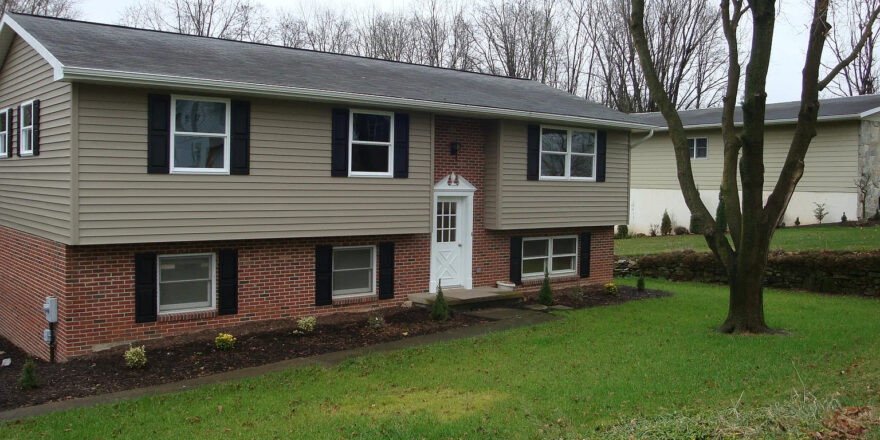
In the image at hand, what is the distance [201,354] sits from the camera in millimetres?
10805

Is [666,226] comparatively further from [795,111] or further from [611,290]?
[611,290]

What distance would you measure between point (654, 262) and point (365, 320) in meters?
11.2

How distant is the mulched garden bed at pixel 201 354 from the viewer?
31.0ft

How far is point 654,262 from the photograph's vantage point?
21109 mm

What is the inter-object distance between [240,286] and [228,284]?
234mm

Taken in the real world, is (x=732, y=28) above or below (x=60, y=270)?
above

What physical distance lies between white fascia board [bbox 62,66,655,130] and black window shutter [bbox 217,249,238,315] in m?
2.81

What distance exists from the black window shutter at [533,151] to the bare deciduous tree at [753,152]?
3826 mm

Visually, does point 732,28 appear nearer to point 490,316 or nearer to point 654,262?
Answer: point 490,316

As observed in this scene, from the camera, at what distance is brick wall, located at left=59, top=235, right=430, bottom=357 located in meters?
10.9

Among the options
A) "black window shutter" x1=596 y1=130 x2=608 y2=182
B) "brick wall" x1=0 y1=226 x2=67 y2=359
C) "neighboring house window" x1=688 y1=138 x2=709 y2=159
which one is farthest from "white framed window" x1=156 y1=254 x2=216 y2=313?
"neighboring house window" x1=688 y1=138 x2=709 y2=159

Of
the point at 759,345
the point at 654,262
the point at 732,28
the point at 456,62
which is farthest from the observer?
the point at 456,62

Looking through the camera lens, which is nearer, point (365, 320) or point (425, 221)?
point (365, 320)

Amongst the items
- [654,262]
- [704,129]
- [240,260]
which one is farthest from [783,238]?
[240,260]
